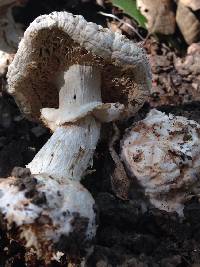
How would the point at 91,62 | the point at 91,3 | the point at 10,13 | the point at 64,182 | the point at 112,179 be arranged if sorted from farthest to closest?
the point at 91,3 → the point at 10,13 → the point at 112,179 → the point at 91,62 → the point at 64,182

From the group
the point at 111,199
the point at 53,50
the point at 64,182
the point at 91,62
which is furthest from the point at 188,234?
the point at 53,50

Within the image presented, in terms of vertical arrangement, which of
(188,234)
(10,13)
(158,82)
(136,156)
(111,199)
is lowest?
(188,234)

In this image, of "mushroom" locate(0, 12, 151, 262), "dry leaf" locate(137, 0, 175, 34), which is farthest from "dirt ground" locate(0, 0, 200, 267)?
"dry leaf" locate(137, 0, 175, 34)

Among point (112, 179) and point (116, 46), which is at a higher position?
point (116, 46)

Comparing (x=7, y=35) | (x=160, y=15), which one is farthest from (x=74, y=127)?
(x=160, y=15)

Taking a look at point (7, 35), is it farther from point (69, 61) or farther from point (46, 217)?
point (46, 217)

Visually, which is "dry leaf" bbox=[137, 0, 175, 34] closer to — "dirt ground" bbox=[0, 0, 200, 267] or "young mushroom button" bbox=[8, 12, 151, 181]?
"dirt ground" bbox=[0, 0, 200, 267]

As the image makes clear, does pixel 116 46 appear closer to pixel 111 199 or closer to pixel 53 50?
pixel 53 50
